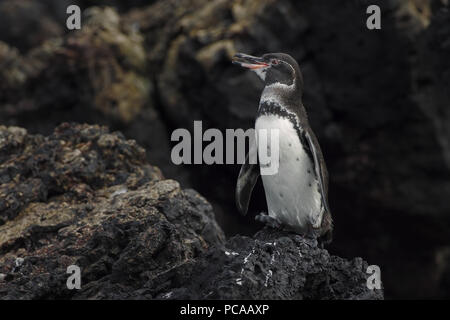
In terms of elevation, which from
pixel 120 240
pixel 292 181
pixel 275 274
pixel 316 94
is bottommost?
pixel 275 274

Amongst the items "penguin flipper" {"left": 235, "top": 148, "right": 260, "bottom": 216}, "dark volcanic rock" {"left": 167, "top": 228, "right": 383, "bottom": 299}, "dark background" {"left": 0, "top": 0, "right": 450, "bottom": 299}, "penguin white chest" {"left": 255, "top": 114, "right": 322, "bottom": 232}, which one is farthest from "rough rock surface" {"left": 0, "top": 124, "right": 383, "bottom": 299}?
"dark background" {"left": 0, "top": 0, "right": 450, "bottom": 299}

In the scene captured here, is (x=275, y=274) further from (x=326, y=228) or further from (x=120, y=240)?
(x=326, y=228)

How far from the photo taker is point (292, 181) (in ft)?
18.5

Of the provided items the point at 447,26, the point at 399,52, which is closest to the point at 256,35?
the point at 399,52

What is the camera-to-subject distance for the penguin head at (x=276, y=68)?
602cm

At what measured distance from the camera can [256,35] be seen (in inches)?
390

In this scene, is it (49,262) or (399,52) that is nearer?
(49,262)

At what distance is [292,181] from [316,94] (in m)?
4.75

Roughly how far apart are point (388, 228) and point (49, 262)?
7.66m

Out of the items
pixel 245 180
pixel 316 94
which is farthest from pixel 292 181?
pixel 316 94

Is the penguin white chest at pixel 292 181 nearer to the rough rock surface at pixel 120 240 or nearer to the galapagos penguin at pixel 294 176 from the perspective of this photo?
the galapagos penguin at pixel 294 176

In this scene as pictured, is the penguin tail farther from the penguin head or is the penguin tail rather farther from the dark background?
the dark background
